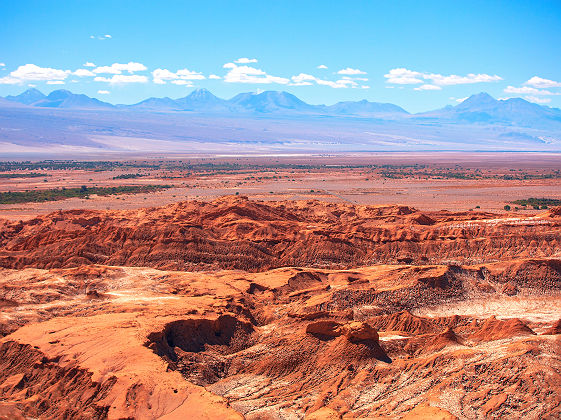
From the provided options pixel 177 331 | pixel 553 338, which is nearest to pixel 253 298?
pixel 177 331

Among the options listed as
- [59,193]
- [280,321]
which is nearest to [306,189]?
[59,193]

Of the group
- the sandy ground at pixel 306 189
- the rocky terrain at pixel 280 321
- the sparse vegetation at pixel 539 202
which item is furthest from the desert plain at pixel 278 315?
the sparse vegetation at pixel 539 202

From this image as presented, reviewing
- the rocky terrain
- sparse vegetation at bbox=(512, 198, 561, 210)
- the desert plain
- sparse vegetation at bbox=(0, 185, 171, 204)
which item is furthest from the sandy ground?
the rocky terrain

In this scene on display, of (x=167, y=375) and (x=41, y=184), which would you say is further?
(x=41, y=184)

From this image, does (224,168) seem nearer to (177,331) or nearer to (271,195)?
(271,195)

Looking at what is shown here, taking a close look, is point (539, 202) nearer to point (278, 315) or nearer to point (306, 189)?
point (306, 189)

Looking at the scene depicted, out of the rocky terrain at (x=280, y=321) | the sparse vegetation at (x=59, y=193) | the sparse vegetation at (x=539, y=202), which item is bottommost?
the rocky terrain at (x=280, y=321)

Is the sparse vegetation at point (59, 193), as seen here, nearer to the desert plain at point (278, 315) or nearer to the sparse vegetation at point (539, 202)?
the desert plain at point (278, 315)

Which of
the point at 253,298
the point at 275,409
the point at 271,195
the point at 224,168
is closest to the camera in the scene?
the point at 275,409

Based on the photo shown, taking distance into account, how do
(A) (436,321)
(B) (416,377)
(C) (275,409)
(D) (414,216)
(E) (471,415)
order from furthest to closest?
(D) (414,216), (A) (436,321), (B) (416,377), (C) (275,409), (E) (471,415)
